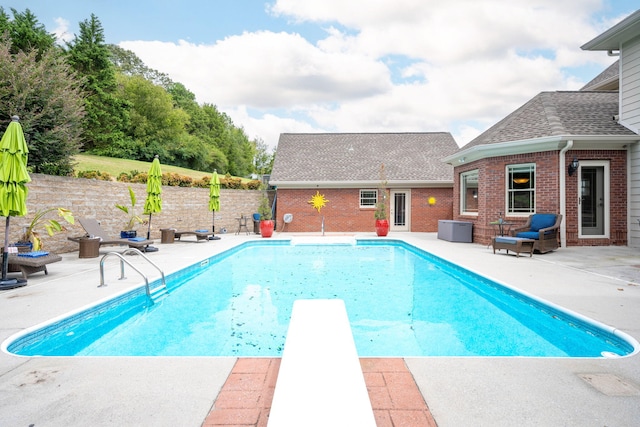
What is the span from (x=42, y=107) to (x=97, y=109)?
23.5 m

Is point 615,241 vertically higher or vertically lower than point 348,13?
lower

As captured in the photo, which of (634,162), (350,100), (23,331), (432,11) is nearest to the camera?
(23,331)

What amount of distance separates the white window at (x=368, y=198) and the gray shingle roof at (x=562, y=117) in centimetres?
656

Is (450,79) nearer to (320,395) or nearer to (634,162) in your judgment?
(634,162)

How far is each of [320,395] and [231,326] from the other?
288 centimetres

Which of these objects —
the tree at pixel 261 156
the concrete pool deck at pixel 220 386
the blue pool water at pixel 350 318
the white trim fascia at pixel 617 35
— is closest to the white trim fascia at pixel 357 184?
the white trim fascia at pixel 617 35

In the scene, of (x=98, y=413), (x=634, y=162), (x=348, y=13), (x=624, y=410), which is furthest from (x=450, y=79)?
(x=98, y=413)

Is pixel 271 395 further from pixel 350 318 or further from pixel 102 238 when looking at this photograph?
pixel 102 238

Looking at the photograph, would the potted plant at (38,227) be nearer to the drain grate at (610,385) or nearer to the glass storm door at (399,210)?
the drain grate at (610,385)

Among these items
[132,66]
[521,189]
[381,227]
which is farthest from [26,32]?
[521,189]

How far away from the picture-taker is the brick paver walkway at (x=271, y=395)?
2.22m

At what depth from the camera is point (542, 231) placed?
9773 millimetres

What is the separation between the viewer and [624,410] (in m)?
2.35

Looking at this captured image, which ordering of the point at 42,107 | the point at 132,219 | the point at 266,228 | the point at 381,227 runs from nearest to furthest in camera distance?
the point at 42,107, the point at 132,219, the point at 266,228, the point at 381,227
